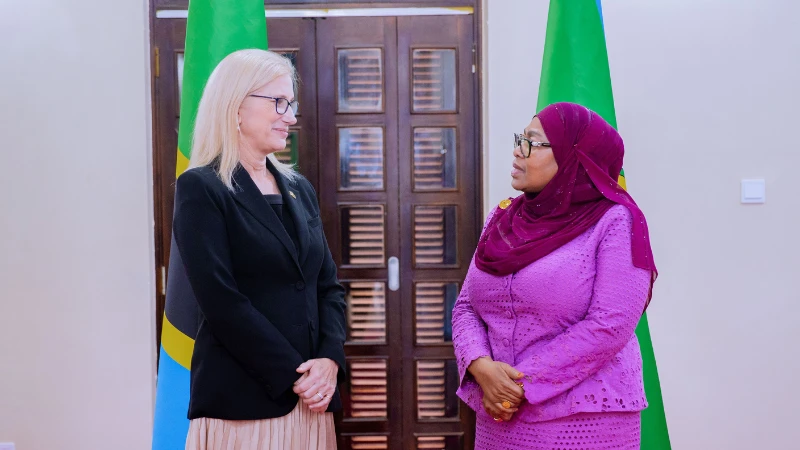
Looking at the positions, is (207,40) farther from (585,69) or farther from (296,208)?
(585,69)

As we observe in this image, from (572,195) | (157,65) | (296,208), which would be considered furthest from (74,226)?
(572,195)

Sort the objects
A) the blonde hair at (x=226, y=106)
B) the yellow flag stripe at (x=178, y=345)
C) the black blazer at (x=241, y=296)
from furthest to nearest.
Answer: the yellow flag stripe at (x=178, y=345) < the blonde hair at (x=226, y=106) < the black blazer at (x=241, y=296)

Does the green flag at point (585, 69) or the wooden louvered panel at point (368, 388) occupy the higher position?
the green flag at point (585, 69)

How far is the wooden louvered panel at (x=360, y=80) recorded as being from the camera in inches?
119

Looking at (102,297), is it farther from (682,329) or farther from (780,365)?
(780,365)

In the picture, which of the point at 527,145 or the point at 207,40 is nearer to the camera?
the point at 527,145

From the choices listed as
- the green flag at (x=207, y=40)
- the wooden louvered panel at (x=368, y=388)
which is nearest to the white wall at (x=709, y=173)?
the wooden louvered panel at (x=368, y=388)

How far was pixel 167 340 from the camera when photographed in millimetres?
2230

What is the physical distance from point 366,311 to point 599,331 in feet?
5.41

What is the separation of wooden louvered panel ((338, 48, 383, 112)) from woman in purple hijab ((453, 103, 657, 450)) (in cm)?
141

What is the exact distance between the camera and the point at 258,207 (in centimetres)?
162

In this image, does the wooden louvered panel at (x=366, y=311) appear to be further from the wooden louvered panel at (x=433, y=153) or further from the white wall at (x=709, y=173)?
the white wall at (x=709, y=173)

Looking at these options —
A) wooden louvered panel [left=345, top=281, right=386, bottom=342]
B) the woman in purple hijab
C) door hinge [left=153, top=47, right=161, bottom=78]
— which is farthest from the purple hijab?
door hinge [left=153, top=47, right=161, bottom=78]

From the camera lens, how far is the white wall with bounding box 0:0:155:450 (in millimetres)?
2902
